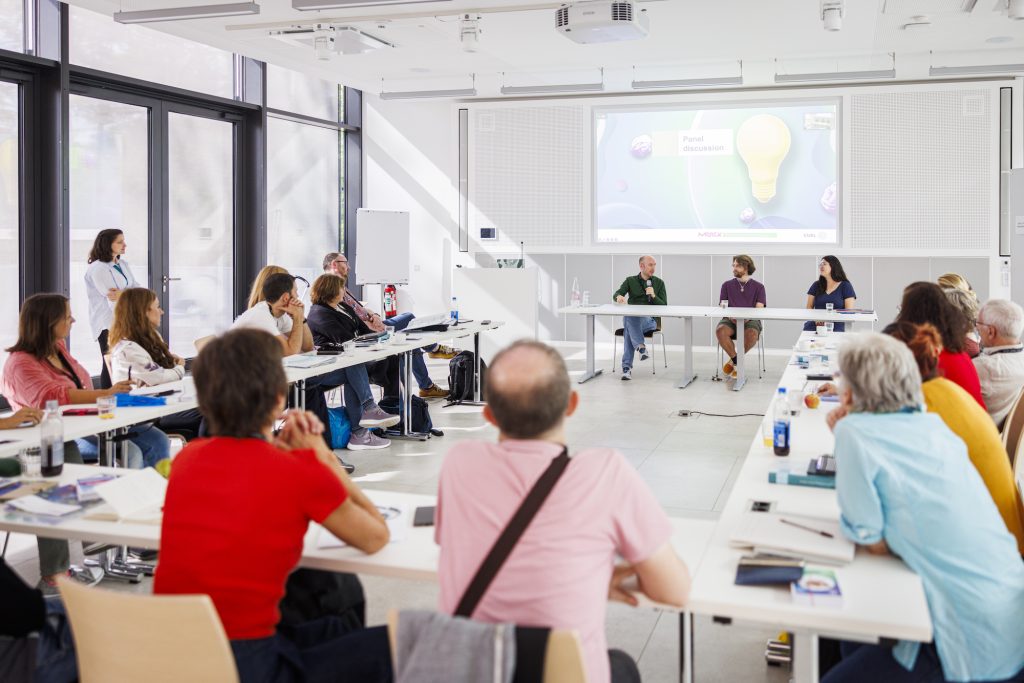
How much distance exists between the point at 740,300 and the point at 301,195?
524cm

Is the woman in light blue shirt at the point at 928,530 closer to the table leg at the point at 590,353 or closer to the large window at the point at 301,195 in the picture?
the table leg at the point at 590,353

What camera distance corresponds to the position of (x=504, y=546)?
5.92 ft

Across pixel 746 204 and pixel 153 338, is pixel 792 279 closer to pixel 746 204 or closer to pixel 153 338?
pixel 746 204

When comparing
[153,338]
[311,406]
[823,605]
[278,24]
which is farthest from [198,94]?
[823,605]

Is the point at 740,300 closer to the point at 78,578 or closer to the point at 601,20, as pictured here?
the point at 601,20

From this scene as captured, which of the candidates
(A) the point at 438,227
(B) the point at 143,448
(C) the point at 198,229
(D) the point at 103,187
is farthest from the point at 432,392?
(A) the point at 438,227

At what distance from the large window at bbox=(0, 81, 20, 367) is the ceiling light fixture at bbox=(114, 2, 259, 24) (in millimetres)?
1162

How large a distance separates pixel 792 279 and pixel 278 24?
6.47 metres

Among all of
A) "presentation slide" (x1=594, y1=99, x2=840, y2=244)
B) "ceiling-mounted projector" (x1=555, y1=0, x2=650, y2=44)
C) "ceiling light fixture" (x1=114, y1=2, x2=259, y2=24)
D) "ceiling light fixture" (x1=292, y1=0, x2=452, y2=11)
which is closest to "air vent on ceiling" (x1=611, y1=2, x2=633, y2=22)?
"ceiling-mounted projector" (x1=555, y1=0, x2=650, y2=44)

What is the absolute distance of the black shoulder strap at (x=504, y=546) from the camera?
1794 mm

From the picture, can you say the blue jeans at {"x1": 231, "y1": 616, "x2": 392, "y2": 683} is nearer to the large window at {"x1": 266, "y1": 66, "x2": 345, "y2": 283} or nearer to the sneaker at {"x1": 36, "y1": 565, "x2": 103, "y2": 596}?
the sneaker at {"x1": 36, "y1": 565, "x2": 103, "y2": 596}

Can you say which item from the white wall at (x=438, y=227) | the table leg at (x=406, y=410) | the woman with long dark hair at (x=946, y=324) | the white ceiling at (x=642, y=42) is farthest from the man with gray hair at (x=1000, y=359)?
the white wall at (x=438, y=227)

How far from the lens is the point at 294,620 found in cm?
254

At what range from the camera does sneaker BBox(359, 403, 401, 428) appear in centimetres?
705
